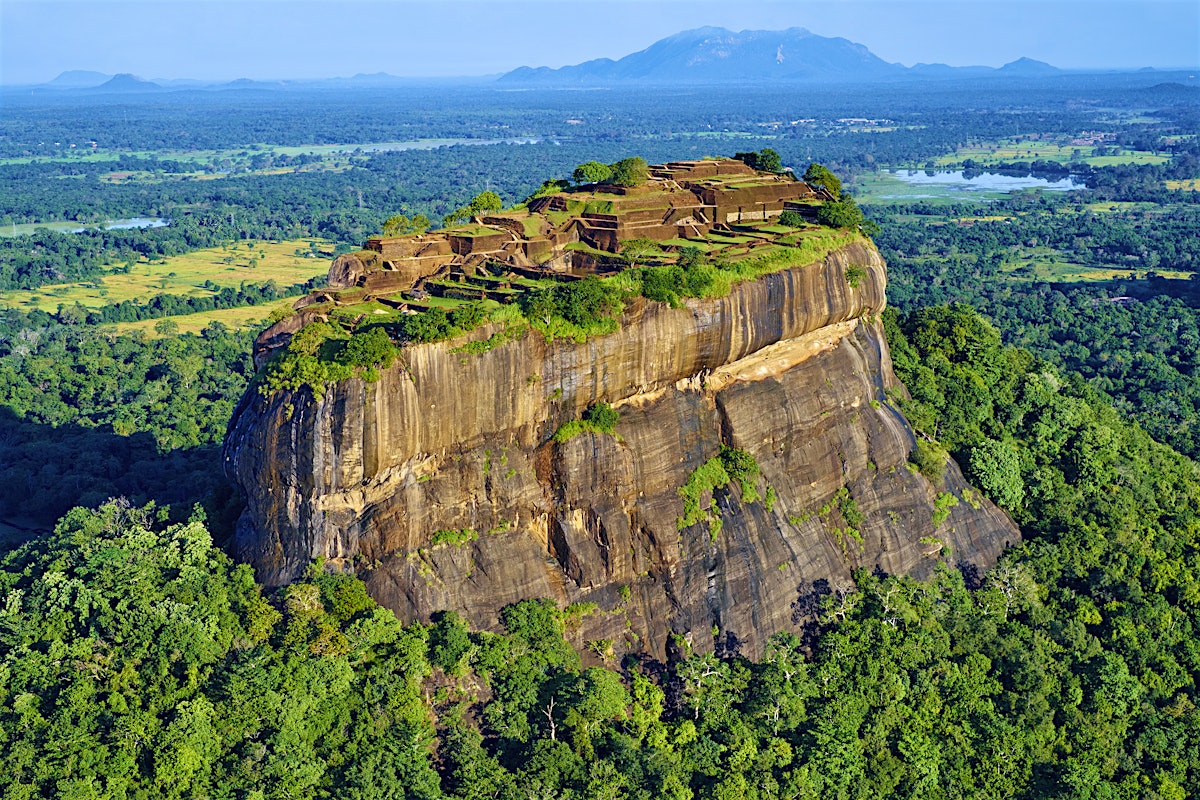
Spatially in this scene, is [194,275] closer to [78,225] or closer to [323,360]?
[78,225]

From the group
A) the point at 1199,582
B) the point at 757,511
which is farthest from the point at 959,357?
the point at 757,511

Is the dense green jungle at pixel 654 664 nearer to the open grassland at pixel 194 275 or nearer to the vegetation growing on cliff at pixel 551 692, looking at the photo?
the vegetation growing on cliff at pixel 551 692

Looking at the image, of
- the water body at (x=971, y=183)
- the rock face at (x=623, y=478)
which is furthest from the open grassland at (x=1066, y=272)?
the rock face at (x=623, y=478)

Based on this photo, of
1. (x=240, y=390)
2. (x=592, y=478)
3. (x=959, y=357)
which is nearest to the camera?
(x=592, y=478)

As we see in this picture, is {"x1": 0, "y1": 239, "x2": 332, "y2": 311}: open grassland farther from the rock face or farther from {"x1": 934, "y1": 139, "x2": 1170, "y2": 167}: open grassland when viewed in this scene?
{"x1": 934, "y1": 139, "x2": 1170, "y2": 167}: open grassland

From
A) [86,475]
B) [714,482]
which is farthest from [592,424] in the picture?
[86,475]

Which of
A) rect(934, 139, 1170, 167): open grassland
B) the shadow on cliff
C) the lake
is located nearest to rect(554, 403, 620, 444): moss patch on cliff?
the shadow on cliff

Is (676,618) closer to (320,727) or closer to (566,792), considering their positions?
(566,792)
